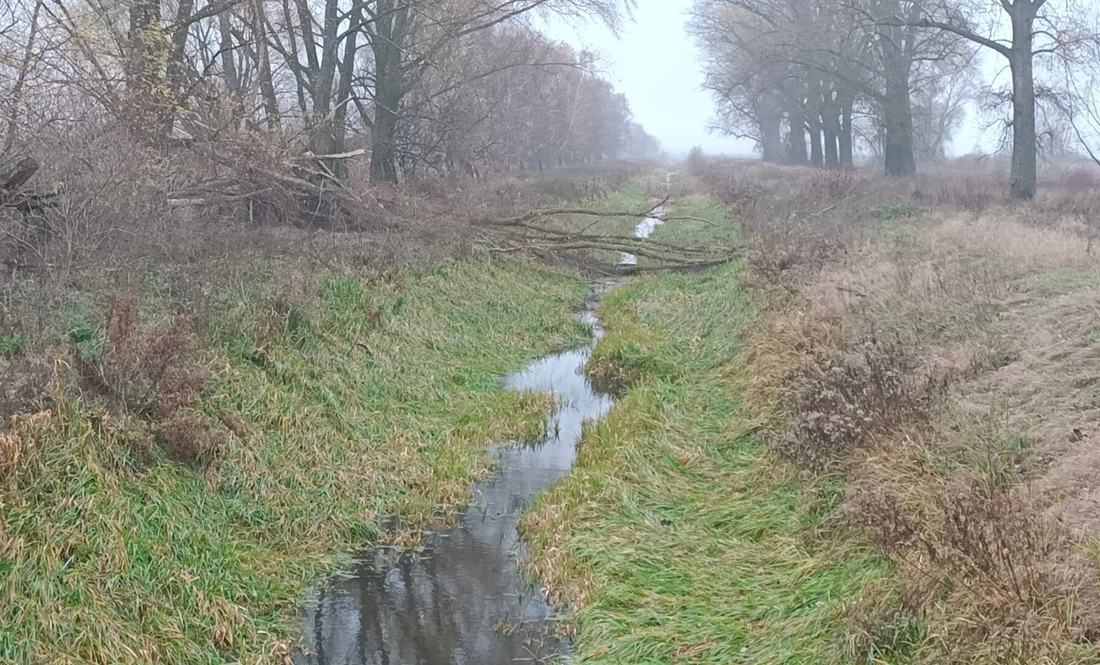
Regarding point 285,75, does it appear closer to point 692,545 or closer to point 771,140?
point 692,545

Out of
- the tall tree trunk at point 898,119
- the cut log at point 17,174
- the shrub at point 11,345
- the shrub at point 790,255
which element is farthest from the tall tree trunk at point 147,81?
the tall tree trunk at point 898,119

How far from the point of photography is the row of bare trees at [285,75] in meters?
10.7

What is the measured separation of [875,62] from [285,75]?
2255 cm

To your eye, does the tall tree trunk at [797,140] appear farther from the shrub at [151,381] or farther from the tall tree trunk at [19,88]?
the shrub at [151,381]

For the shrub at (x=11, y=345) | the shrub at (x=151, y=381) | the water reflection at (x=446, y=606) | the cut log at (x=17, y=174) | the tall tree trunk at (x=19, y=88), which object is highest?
the tall tree trunk at (x=19, y=88)

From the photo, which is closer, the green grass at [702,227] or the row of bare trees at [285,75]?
the row of bare trees at [285,75]

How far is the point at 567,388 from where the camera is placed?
34.7 feet

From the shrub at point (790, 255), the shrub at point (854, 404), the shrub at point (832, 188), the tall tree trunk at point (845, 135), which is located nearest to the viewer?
the shrub at point (854, 404)

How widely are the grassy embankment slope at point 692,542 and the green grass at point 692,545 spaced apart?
0.01 metres

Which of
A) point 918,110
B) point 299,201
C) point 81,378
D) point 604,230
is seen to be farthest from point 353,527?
point 918,110

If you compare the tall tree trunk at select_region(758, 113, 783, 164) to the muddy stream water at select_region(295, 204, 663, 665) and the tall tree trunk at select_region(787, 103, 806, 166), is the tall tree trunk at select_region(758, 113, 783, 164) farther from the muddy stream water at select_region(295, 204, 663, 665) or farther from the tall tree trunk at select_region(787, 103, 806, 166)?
the muddy stream water at select_region(295, 204, 663, 665)

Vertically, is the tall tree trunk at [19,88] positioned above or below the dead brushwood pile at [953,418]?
above

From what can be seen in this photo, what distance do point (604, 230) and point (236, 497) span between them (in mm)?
17056

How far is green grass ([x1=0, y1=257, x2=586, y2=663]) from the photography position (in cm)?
468
